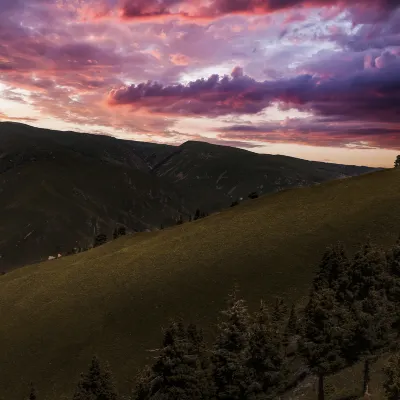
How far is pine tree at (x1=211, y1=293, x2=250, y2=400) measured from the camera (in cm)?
3688

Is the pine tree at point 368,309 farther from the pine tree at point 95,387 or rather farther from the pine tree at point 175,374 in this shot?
the pine tree at point 95,387

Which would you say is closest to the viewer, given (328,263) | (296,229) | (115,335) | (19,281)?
(328,263)

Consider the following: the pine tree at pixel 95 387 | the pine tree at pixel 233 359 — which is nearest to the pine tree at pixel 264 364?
the pine tree at pixel 233 359

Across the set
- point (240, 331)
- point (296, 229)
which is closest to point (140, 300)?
point (296, 229)

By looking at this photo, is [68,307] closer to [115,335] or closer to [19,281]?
[115,335]

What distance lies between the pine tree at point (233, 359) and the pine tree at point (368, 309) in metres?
11.8

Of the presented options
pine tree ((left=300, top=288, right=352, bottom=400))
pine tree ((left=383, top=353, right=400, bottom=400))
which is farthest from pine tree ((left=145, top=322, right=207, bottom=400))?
pine tree ((left=383, top=353, right=400, bottom=400))

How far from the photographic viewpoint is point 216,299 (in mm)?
77062

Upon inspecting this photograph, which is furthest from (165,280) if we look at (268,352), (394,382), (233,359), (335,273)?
(394,382)

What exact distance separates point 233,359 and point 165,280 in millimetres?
52459

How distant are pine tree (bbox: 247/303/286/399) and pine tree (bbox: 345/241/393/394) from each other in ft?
28.8

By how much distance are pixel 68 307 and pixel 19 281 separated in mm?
34208

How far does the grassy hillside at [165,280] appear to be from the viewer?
71812 mm

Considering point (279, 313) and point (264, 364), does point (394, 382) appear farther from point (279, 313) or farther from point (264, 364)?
point (279, 313)
